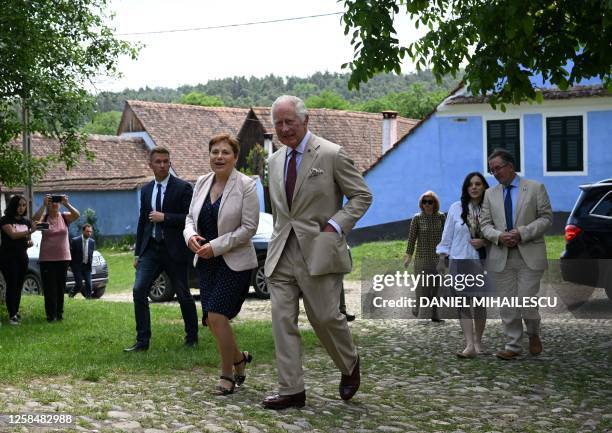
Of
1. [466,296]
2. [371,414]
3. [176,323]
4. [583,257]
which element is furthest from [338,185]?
[583,257]

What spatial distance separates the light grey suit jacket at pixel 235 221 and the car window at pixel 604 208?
8.01m

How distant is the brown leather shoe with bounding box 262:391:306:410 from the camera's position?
23.1 ft

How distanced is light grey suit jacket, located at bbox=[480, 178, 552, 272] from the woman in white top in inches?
10.8

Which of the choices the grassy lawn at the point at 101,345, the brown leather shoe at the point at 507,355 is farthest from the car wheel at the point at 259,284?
the brown leather shoe at the point at 507,355

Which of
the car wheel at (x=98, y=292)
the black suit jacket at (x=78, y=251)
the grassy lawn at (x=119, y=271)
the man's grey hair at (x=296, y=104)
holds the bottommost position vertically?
the grassy lawn at (x=119, y=271)

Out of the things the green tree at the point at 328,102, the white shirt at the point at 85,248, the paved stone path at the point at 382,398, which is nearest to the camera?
the paved stone path at the point at 382,398

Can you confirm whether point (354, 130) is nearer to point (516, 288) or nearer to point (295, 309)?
point (516, 288)

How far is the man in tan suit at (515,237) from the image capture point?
32.3ft

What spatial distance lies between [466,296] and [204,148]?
45.3 m

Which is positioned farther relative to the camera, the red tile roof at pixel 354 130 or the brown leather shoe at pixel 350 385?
the red tile roof at pixel 354 130

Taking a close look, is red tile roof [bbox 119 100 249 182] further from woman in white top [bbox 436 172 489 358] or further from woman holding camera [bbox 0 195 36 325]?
woman in white top [bbox 436 172 489 358]

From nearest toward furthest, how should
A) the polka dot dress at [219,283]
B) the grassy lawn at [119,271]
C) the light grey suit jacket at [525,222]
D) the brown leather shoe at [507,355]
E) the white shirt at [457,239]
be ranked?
1. the polka dot dress at [219,283]
2. the light grey suit jacket at [525,222]
3. the brown leather shoe at [507,355]
4. the white shirt at [457,239]
5. the grassy lawn at [119,271]

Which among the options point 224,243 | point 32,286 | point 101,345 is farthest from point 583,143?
point 224,243

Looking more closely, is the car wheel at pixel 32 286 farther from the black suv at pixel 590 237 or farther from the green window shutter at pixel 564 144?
the green window shutter at pixel 564 144
